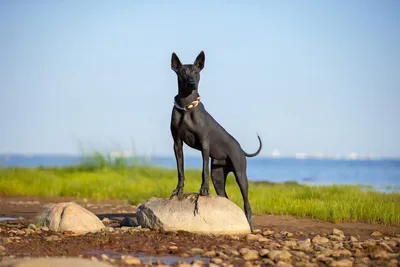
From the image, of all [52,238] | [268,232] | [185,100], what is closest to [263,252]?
[268,232]

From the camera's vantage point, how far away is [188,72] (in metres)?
10.8

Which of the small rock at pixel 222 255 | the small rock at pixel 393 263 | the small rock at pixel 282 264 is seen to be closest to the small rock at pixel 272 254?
the small rock at pixel 282 264

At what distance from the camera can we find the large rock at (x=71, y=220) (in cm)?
1082

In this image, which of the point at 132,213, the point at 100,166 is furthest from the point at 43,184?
the point at 132,213

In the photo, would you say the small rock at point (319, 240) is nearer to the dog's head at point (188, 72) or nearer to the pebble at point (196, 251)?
the pebble at point (196, 251)

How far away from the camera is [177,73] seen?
11.0 m

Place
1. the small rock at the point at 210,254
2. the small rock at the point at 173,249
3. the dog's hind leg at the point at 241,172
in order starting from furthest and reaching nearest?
the dog's hind leg at the point at 241,172
the small rock at the point at 173,249
the small rock at the point at 210,254

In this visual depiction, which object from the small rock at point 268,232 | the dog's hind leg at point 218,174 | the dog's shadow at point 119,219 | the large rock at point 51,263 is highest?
the dog's hind leg at point 218,174

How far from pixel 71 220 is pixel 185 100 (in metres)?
2.78

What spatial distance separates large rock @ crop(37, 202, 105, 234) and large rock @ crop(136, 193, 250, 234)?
91cm

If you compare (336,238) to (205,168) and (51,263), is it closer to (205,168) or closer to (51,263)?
(205,168)


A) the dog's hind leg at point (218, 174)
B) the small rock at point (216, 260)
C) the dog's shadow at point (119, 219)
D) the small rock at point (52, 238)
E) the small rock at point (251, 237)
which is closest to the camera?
the small rock at point (216, 260)

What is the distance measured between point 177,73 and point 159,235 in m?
2.74

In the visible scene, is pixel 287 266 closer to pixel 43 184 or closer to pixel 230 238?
pixel 230 238
